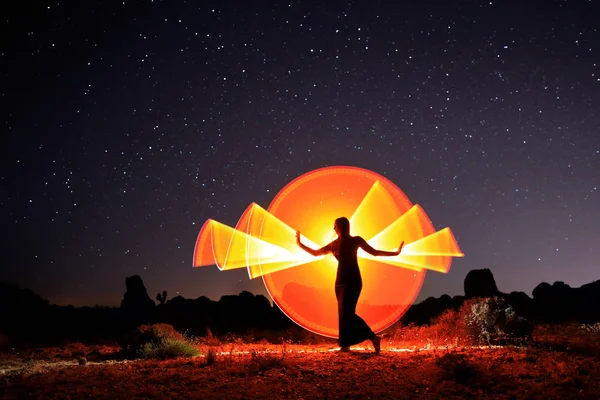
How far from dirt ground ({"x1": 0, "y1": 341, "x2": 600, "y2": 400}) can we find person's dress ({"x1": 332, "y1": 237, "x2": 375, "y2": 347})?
54 centimetres

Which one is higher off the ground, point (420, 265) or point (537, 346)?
point (420, 265)

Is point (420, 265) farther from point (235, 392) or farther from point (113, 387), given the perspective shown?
point (113, 387)

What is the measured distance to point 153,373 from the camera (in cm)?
971

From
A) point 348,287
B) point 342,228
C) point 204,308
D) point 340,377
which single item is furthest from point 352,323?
point 204,308

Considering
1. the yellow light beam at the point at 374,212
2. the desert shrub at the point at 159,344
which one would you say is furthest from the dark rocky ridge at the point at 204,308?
the desert shrub at the point at 159,344

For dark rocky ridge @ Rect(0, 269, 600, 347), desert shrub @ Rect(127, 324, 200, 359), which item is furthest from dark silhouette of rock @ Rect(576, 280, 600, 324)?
desert shrub @ Rect(127, 324, 200, 359)

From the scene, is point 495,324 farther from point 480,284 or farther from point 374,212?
point 480,284

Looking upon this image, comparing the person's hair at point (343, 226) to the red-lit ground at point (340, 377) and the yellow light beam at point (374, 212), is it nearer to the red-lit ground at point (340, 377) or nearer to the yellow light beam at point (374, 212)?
the red-lit ground at point (340, 377)

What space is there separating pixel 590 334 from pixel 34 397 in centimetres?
1172

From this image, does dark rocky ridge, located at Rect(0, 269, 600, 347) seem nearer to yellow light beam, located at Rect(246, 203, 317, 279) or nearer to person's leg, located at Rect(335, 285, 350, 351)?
yellow light beam, located at Rect(246, 203, 317, 279)

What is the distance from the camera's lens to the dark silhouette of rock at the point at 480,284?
45.3 meters

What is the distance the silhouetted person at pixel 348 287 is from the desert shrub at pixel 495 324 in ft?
9.86

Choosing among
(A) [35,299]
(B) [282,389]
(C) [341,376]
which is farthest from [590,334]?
(A) [35,299]

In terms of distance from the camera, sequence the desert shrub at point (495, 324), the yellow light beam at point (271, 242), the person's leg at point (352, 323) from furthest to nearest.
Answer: the yellow light beam at point (271, 242), the desert shrub at point (495, 324), the person's leg at point (352, 323)
